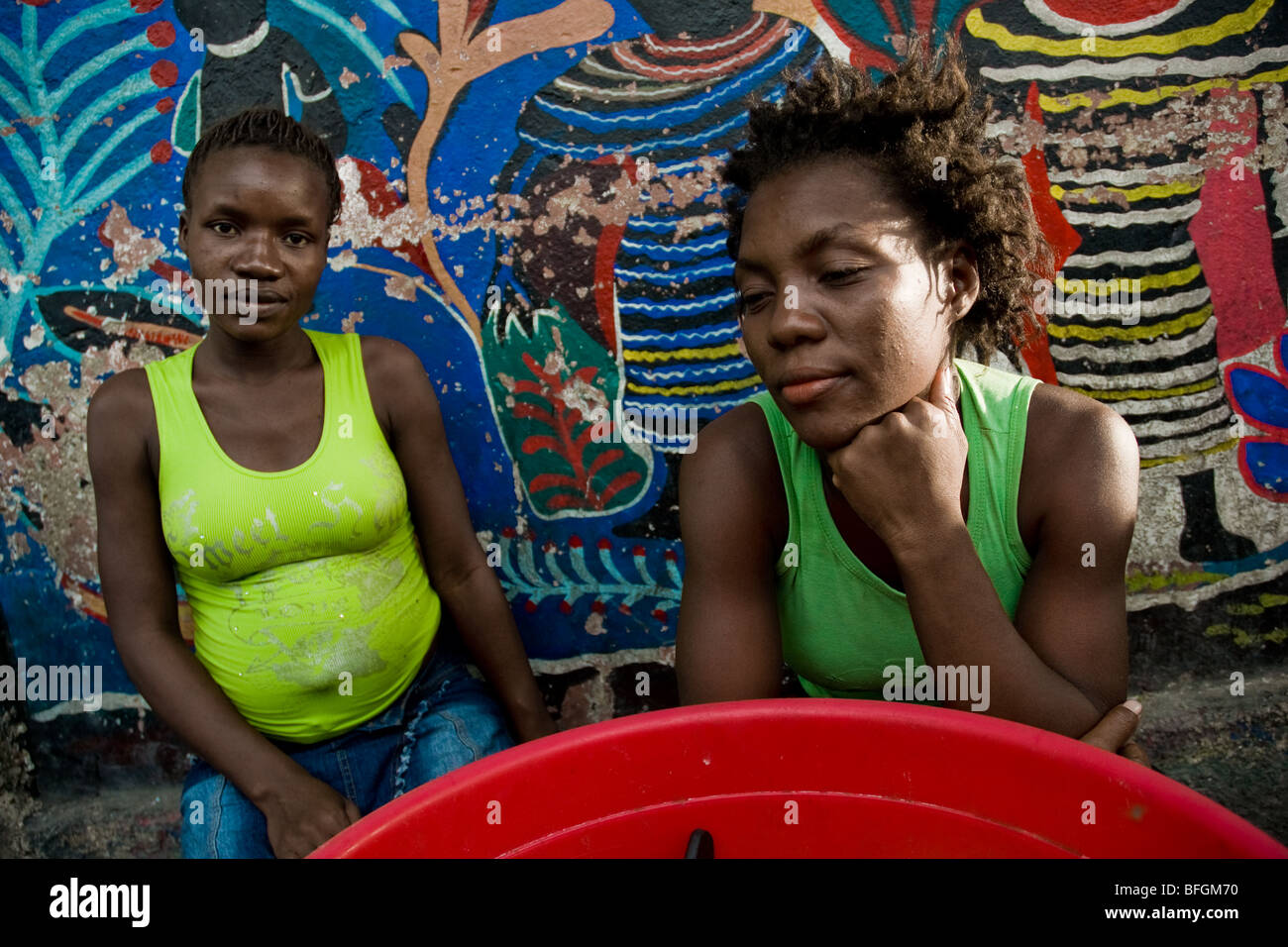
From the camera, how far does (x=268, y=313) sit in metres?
1.80

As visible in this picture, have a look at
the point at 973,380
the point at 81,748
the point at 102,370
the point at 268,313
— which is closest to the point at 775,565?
the point at 973,380

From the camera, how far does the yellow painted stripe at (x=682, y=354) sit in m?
2.24

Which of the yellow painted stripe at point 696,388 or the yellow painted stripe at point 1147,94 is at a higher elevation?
the yellow painted stripe at point 1147,94

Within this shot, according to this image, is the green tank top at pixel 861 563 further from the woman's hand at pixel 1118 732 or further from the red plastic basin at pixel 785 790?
the red plastic basin at pixel 785 790

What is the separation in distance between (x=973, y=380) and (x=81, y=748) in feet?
7.80

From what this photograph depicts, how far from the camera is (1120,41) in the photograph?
2119 mm

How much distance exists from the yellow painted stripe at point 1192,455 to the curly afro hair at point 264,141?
1.98 metres

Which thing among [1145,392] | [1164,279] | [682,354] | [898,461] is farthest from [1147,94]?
[898,461]

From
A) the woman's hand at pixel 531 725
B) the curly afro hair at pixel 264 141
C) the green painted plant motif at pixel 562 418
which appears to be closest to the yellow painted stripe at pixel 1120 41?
the green painted plant motif at pixel 562 418

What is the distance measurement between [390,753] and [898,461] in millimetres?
1211

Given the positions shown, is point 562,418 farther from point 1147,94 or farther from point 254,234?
point 1147,94

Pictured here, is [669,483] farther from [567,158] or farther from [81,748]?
[81,748]

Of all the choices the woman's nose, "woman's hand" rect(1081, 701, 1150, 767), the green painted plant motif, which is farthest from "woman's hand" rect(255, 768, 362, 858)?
"woman's hand" rect(1081, 701, 1150, 767)
